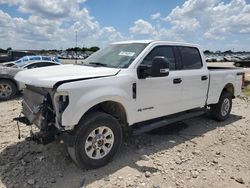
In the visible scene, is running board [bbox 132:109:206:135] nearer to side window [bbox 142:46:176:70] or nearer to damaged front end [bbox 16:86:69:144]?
side window [bbox 142:46:176:70]

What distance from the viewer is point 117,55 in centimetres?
499

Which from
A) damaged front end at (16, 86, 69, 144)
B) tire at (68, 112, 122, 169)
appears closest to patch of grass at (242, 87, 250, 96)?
tire at (68, 112, 122, 169)

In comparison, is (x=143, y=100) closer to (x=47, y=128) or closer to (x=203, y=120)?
(x=47, y=128)

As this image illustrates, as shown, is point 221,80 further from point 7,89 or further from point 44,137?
point 7,89

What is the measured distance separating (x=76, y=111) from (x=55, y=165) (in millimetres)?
1135

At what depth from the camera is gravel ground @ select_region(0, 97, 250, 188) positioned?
12.8ft

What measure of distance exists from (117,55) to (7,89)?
597 centimetres

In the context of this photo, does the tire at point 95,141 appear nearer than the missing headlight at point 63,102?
No

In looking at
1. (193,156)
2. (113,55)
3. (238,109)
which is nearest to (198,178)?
(193,156)

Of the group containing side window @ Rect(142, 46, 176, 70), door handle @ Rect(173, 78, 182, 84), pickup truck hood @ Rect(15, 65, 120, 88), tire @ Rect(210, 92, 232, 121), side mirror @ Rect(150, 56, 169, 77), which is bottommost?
A: tire @ Rect(210, 92, 232, 121)

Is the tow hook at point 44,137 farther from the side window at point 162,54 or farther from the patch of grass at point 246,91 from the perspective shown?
the patch of grass at point 246,91

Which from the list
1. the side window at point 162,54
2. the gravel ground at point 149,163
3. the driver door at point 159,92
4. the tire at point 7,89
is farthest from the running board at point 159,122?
the tire at point 7,89

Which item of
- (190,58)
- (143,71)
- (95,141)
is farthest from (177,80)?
(95,141)

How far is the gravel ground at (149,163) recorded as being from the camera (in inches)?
154
